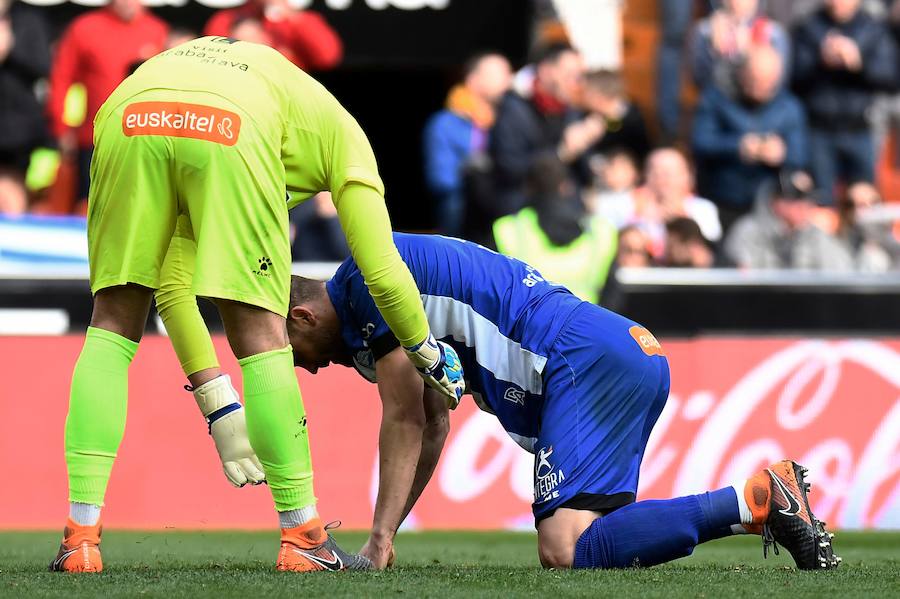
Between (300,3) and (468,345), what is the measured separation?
8012 mm

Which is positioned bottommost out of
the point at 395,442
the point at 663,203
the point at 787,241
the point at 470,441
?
the point at 470,441

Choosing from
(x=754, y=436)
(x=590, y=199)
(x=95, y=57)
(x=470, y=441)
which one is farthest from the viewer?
(x=590, y=199)

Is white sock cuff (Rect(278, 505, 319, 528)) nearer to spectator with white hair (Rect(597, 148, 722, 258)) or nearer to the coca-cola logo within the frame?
the coca-cola logo

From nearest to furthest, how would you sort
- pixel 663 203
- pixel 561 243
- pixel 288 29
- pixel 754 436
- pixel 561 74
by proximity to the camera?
pixel 754 436
pixel 561 243
pixel 288 29
pixel 663 203
pixel 561 74

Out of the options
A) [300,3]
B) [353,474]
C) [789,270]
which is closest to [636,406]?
[353,474]

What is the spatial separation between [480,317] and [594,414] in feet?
1.76

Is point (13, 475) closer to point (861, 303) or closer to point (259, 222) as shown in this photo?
point (259, 222)

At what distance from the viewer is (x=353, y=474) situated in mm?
9562

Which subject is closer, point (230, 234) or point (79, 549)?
point (230, 234)

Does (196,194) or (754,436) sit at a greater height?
(196,194)

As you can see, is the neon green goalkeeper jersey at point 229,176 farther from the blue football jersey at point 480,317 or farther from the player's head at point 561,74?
the player's head at point 561,74

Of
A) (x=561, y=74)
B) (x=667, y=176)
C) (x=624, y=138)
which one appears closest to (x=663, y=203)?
(x=667, y=176)

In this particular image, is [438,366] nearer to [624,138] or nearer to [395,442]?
[395,442]

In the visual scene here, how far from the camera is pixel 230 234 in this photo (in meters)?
4.84
